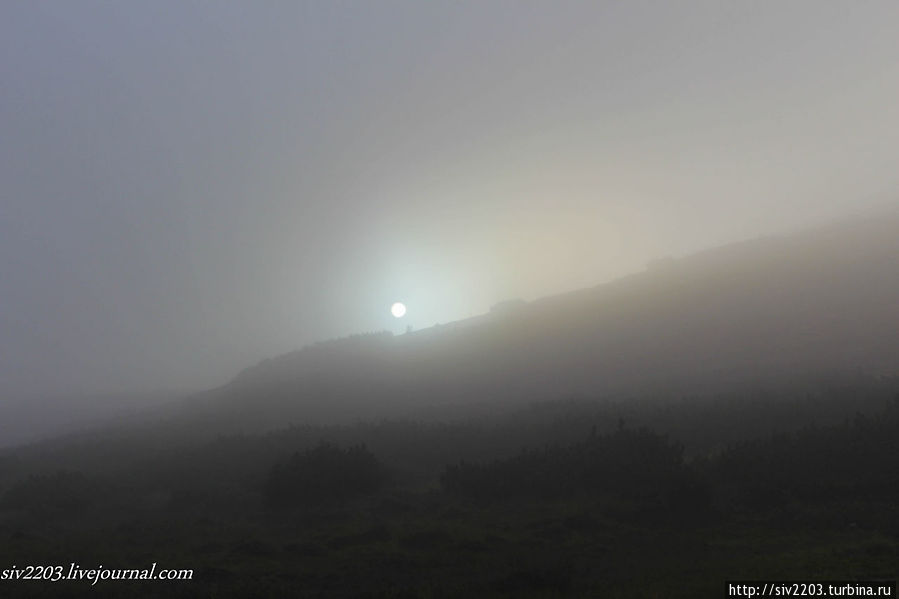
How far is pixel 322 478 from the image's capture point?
65.9 feet

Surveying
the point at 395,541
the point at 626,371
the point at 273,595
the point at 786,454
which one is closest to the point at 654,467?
the point at 786,454

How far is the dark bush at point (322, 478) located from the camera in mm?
19609

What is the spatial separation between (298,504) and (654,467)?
34.6 ft

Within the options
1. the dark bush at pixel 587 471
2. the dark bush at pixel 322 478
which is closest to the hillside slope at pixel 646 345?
the dark bush at pixel 587 471

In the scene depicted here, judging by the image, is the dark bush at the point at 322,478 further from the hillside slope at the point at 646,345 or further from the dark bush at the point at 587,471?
the hillside slope at the point at 646,345

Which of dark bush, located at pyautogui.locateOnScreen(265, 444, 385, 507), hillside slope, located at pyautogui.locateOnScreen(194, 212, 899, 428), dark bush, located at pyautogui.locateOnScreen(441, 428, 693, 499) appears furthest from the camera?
hillside slope, located at pyautogui.locateOnScreen(194, 212, 899, 428)

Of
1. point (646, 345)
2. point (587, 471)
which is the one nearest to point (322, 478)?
point (587, 471)

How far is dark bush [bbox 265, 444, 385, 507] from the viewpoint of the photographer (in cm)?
1961

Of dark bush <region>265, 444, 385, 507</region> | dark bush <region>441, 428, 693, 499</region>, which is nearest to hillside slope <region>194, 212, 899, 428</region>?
dark bush <region>441, 428, 693, 499</region>

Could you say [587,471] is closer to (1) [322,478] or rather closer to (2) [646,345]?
(1) [322,478]

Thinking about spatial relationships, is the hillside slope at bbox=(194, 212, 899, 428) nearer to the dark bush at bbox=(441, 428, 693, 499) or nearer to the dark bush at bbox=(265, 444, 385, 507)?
the dark bush at bbox=(441, 428, 693, 499)

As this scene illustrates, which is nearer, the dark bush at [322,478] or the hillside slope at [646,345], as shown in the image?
the dark bush at [322,478]

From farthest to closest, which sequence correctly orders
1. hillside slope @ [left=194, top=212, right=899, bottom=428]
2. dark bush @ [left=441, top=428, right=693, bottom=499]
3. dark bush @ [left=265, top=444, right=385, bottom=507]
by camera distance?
hillside slope @ [left=194, top=212, right=899, bottom=428], dark bush @ [left=265, top=444, right=385, bottom=507], dark bush @ [left=441, top=428, right=693, bottom=499]

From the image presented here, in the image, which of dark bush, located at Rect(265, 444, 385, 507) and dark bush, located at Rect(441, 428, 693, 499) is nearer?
dark bush, located at Rect(441, 428, 693, 499)
